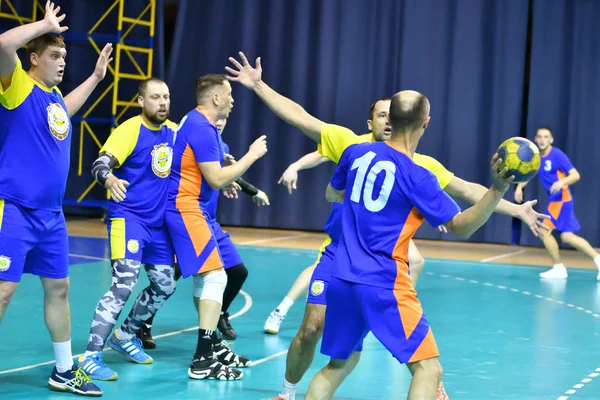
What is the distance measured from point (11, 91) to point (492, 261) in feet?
31.8

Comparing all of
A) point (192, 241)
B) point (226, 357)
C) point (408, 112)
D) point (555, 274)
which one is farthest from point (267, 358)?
point (555, 274)

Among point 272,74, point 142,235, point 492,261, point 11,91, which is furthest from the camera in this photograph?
point 272,74

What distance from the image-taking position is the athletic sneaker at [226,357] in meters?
6.24

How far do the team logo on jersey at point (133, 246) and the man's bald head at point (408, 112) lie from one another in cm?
244

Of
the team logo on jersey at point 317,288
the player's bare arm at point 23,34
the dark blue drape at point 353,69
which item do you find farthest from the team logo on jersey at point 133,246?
the dark blue drape at point 353,69

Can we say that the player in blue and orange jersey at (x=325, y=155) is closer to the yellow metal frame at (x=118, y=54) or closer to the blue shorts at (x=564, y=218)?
the blue shorts at (x=564, y=218)

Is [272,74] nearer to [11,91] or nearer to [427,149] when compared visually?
[427,149]

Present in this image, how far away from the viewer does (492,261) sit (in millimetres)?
13695

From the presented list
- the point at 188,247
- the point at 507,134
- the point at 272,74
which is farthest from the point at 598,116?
the point at 188,247

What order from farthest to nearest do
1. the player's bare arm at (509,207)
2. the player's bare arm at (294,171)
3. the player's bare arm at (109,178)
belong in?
1. the player's bare arm at (294,171)
2. the player's bare arm at (109,178)
3. the player's bare arm at (509,207)

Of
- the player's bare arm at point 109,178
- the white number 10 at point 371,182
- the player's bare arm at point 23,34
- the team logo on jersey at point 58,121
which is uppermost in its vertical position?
the player's bare arm at point 23,34

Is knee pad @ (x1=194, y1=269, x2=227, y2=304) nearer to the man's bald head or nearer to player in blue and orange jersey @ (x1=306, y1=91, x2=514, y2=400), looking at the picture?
player in blue and orange jersey @ (x1=306, y1=91, x2=514, y2=400)

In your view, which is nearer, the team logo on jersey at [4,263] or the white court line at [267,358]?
the team logo on jersey at [4,263]

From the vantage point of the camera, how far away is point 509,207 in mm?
4816
